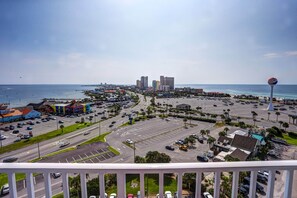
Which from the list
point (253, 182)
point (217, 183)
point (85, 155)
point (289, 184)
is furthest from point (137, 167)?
point (85, 155)

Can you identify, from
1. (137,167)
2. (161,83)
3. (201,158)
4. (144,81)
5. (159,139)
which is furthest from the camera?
(144,81)

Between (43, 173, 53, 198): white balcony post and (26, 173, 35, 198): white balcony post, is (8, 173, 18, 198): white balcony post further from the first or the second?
(43, 173, 53, 198): white balcony post

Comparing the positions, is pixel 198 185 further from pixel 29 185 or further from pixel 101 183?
pixel 29 185

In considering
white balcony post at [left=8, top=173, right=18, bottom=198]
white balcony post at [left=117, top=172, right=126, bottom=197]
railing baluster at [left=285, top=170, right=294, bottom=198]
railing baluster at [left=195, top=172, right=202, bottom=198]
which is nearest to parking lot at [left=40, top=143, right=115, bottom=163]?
white balcony post at [left=8, top=173, right=18, bottom=198]

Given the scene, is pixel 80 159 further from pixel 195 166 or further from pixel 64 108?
pixel 64 108

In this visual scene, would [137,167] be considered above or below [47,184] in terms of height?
above

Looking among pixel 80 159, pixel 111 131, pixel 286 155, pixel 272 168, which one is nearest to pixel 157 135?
pixel 111 131

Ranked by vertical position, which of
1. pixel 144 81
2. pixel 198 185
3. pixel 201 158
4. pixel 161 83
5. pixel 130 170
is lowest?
pixel 201 158

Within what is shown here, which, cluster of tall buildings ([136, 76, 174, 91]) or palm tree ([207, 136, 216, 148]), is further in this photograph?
cluster of tall buildings ([136, 76, 174, 91])

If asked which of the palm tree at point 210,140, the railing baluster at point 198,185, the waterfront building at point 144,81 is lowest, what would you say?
the palm tree at point 210,140

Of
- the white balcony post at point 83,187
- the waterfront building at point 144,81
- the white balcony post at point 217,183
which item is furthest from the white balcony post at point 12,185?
the waterfront building at point 144,81

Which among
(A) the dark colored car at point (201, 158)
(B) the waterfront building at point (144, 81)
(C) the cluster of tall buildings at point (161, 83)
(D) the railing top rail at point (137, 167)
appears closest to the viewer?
(D) the railing top rail at point (137, 167)

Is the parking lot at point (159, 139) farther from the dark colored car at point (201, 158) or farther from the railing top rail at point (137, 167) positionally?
the railing top rail at point (137, 167)
